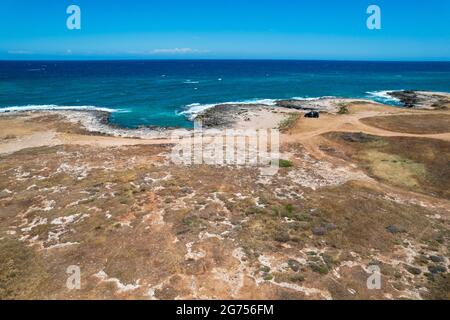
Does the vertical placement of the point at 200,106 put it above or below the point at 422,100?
below

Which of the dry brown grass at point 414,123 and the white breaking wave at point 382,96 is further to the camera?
the white breaking wave at point 382,96

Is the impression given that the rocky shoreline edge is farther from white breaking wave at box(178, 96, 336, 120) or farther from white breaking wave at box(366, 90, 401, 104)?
white breaking wave at box(366, 90, 401, 104)

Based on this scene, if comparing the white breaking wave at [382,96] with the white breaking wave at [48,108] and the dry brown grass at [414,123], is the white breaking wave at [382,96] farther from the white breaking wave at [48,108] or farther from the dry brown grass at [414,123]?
the white breaking wave at [48,108]

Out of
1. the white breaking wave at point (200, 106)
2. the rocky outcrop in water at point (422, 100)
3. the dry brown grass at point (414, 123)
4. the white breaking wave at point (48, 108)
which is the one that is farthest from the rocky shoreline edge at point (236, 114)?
the dry brown grass at point (414, 123)

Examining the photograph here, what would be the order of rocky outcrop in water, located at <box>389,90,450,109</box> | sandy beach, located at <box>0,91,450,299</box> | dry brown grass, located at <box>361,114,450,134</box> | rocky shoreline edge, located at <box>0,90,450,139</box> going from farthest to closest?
rocky outcrop in water, located at <box>389,90,450,109</box>
rocky shoreline edge, located at <box>0,90,450,139</box>
dry brown grass, located at <box>361,114,450,134</box>
sandy beach, located at <box>0,91,450,299</box>

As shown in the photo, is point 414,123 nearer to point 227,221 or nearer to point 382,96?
point 227,221

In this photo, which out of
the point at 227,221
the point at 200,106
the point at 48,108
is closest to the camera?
the point at 227,221

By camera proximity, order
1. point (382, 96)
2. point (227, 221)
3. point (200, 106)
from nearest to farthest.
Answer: point (227, 221) < point (200, 106) < point (382, 96)

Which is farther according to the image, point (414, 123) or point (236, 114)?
point (236, 114)

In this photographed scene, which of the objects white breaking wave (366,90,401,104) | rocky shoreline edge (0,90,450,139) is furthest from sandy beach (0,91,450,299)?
white breaking wave (366,90,401,104)

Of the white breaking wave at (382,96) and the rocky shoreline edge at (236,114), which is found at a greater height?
the white breaking wave at (382,96)

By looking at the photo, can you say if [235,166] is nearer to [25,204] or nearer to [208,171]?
[208,171]

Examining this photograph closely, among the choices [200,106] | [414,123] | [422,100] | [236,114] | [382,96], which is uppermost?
[382,96]

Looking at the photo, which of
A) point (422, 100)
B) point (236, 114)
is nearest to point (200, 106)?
point (236, 114)
